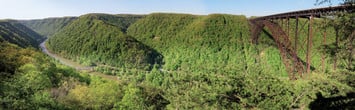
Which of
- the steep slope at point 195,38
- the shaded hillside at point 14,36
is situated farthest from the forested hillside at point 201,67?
the shaded hillside at point 14,36

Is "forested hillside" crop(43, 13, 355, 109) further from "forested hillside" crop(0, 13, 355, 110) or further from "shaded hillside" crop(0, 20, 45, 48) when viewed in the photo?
"shaded hillside" crop(0, 20, 45, 48)

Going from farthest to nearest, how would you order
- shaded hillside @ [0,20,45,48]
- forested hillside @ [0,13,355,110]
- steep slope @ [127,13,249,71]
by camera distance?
shaded hillside @ [0,20,45,48] < steep slope @ [127,13,249,71] < forested hillside @ [0,13,355,110]

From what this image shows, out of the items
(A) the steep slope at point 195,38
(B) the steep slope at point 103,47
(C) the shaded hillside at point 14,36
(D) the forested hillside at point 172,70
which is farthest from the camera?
(B) the steep slope at point 103,47

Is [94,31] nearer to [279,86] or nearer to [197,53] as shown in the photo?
[197,53]

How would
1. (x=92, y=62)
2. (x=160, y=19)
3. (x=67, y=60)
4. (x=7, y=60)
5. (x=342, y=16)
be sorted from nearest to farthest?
(x=342, y=16)
(x=7, y=60)
(x=92, y=62)
(x=67, y=60)
(x=160, y=19)

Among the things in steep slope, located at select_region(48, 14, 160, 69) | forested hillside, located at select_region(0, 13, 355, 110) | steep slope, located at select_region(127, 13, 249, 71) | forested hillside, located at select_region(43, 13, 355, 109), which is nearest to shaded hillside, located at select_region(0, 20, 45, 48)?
forested hillside, located at select_region(0, 13, 355, 110)

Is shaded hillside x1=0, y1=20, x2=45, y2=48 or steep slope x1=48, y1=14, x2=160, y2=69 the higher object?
shaded hillside x1=0, y1=20, x2=45, y2=48

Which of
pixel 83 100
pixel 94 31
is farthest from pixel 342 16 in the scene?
pixel 94 31

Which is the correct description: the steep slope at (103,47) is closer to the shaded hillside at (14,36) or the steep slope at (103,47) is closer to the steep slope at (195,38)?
the steep slope at (195,38)

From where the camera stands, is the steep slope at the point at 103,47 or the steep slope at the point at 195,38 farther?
the steep slope at the point at 103,47
